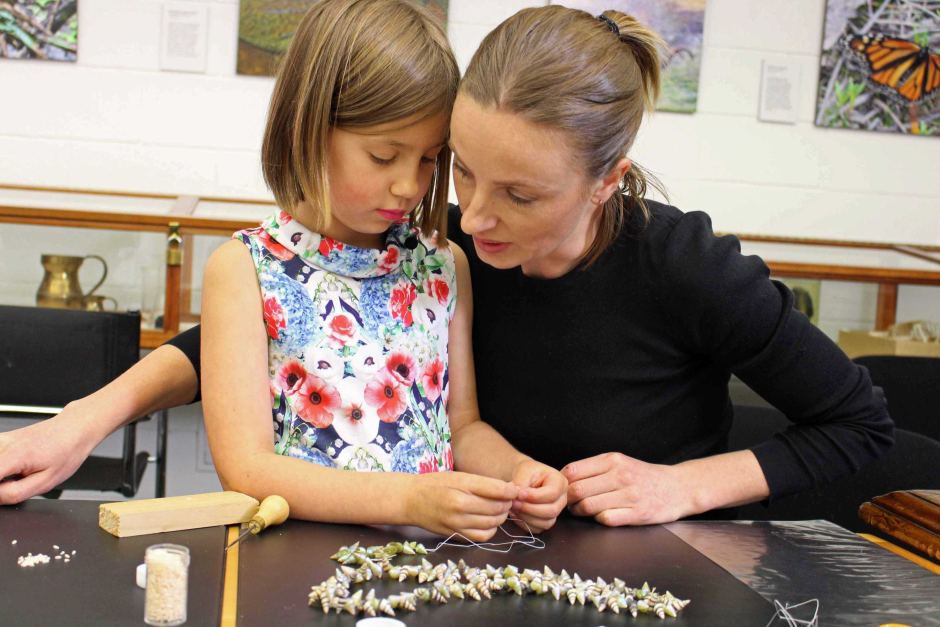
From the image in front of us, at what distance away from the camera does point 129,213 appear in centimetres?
321

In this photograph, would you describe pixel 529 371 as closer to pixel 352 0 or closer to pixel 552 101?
pixel 552 101

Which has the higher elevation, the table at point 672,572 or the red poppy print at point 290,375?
the red poppy print at point 290,375

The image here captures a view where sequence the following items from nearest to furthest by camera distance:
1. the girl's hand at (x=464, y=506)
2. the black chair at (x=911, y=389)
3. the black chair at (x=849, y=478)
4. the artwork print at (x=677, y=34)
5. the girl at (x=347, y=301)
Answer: the girl's hand at (x=464, y=506)
the girl at (x=347, y=301)
the black chair at (x=849, y=478)
the black chair at (x=911, y=389)
the artwork print at (x=677, y=34)

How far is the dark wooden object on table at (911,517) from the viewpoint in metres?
1.20

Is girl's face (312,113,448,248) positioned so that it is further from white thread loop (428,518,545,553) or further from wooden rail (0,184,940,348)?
wooden rail (0,184,940,348)

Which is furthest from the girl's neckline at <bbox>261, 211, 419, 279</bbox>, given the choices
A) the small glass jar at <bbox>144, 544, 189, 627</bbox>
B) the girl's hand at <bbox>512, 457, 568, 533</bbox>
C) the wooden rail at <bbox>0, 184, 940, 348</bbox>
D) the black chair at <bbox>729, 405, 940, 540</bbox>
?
the wooden rail at <bbox>0, 184, 940, 348</bbox>

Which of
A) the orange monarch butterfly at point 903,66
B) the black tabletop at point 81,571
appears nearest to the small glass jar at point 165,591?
the black tabletop at point 81,571

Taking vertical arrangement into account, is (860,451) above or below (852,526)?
above

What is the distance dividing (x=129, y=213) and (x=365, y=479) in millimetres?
2289

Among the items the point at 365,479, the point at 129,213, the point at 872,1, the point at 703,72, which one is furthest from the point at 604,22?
the point at 872,1

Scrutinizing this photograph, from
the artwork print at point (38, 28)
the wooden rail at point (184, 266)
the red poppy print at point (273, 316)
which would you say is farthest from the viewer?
the artwork print at point (38, 28)

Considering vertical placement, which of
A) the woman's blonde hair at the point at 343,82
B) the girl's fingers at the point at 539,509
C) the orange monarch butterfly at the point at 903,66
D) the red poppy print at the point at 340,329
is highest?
the orange monarch butterfly at the point at 903,66

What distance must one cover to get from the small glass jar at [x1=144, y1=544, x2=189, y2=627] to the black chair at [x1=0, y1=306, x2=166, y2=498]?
1.58 m

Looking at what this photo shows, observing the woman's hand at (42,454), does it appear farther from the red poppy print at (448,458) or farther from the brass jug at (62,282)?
the brass jug at (62,282)
